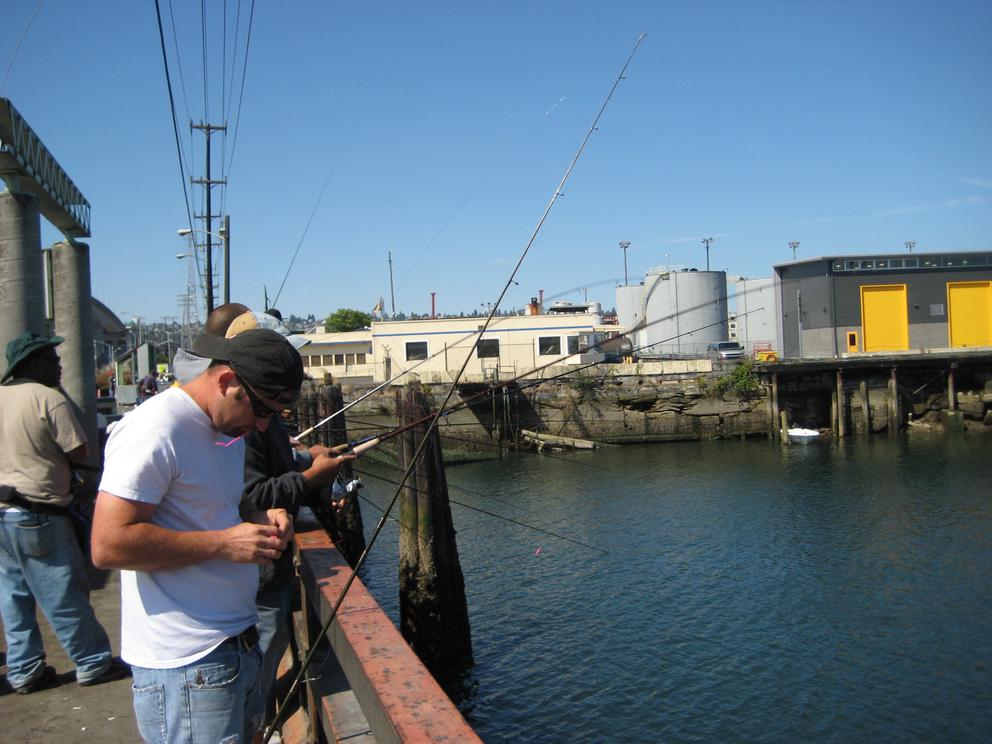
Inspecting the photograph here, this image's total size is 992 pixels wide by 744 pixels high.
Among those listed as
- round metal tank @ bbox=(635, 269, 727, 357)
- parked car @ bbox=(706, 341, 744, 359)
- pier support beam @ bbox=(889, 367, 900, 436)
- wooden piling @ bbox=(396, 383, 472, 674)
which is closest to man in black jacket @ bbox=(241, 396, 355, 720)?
wooden piling @ bbox=(396, 383, 472, 674)

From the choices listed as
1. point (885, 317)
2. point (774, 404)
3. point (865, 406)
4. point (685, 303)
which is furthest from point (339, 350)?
point (885, 317)

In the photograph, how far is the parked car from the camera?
44344mm

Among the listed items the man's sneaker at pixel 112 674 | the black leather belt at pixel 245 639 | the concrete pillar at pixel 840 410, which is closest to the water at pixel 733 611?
the man's sneaker at pixel 112 674

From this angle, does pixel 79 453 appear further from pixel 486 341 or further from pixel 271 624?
pixel 486 341

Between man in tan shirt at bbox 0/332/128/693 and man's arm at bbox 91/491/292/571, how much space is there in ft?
9.48

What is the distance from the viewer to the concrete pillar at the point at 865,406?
40.1 metres

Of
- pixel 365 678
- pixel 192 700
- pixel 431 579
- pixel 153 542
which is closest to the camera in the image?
pixel 153 542

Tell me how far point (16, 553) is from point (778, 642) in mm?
11473

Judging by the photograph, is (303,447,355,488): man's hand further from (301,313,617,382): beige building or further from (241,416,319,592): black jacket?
(301,313,617,382): beige building

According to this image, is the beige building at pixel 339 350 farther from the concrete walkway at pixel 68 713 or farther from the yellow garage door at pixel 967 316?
the concrete walkway at pixel 68 713

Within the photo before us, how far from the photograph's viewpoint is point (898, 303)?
4638 centimetres

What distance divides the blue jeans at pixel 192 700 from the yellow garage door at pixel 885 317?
48.5 m

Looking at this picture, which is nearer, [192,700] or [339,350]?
[192,700]

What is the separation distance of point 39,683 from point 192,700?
3.21 m
